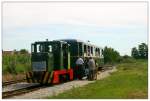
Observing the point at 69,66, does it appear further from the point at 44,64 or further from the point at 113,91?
the point at 113,91

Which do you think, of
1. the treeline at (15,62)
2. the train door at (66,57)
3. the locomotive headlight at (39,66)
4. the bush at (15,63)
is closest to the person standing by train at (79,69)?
the train door at (66,57)

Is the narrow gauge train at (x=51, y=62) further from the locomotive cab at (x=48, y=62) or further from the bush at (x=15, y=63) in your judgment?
the bush at (x=15, y=63)

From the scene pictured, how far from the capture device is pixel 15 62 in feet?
104

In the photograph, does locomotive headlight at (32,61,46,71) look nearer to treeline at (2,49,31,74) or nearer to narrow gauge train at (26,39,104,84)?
narrow gauge train at (26,39,104,84)

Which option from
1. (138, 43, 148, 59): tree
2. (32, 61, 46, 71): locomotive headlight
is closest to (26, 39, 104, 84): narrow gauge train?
(32, 61, 46, 71): locomotive headlight

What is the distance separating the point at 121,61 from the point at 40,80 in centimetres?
4924

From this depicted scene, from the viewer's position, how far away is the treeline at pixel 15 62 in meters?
30.2

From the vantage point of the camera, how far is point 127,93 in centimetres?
1591

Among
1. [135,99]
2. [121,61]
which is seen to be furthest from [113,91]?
[121,61]

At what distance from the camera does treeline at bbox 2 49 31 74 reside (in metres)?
30.2

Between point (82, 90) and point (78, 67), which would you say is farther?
point (78, 67)


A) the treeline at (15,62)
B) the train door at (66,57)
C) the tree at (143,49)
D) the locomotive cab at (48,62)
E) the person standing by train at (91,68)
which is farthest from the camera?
the treeline at (15,62)

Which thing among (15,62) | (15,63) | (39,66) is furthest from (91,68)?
(15,62)

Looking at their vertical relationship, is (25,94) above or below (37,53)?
below
